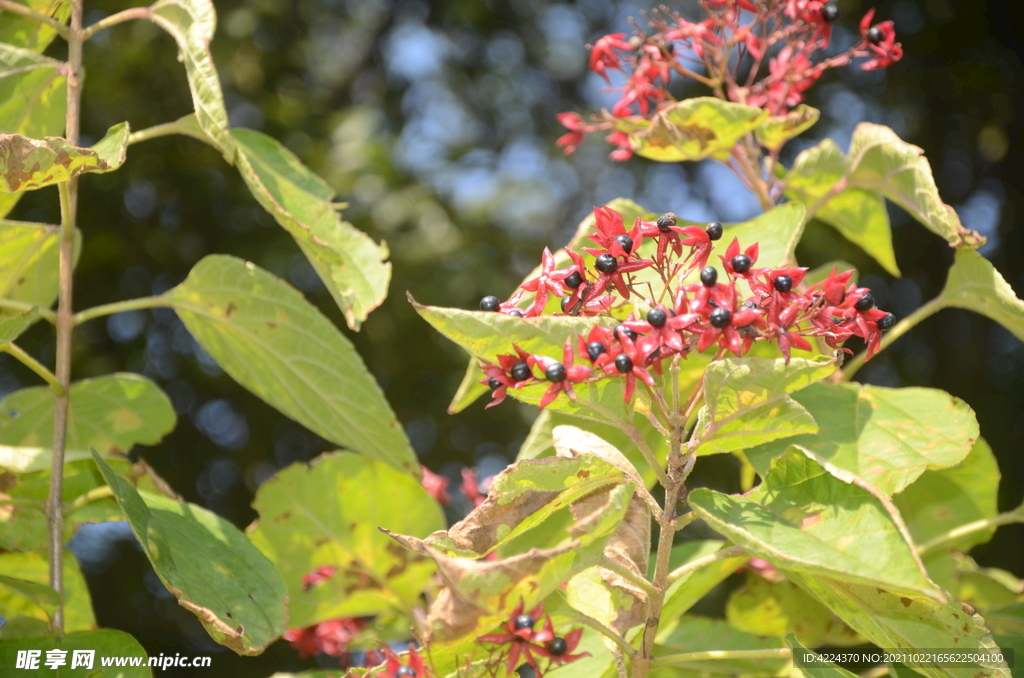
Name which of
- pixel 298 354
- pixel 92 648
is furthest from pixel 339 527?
pixel 92 648

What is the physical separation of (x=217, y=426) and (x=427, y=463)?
29.9 inches

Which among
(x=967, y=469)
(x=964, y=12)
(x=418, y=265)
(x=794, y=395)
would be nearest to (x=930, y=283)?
(x=964, y=12)

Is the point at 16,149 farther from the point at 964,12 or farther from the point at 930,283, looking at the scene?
the point at 964,12

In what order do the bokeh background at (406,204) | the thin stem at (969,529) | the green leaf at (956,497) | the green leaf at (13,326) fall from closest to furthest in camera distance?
the green leaf at (13,326) < the thin stem at (969,529) < the green leaf at (956,497) < the bokeh background at (406,204)

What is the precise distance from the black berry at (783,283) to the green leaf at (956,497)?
2.23 feet

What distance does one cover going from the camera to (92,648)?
86 cm

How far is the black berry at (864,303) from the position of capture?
27.9 inches

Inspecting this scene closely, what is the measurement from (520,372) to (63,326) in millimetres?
626

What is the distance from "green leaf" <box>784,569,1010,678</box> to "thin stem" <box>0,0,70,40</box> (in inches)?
40.2

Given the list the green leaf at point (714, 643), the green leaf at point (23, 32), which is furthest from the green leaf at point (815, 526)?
the green leaf at point (23, 32)

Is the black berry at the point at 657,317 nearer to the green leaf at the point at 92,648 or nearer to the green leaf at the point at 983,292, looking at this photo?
the green leaf at the point at 983,292

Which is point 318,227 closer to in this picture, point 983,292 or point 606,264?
point 606,264

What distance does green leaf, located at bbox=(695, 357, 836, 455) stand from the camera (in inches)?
26.3

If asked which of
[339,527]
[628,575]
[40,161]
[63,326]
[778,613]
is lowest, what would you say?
[778,613]
